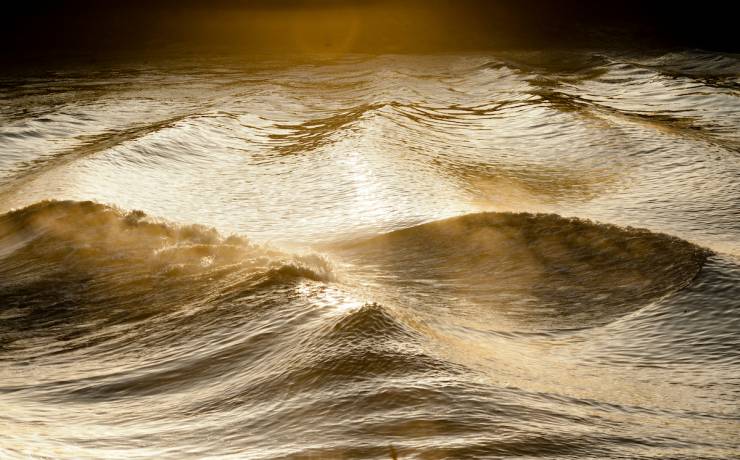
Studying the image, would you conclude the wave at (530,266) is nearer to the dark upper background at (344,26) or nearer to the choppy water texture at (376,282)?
the choppy water texture at (376,282)

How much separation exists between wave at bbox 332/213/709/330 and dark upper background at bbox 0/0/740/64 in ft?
15.7

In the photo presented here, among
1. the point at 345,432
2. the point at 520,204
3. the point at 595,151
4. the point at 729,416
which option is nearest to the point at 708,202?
the point at 520,204

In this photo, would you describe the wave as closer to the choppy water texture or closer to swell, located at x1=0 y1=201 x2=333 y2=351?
the choppy water texture

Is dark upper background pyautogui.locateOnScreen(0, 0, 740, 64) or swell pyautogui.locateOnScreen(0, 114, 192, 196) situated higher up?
dark upper background pyautogui.locateOnScreen(0, 0, 740, 64)

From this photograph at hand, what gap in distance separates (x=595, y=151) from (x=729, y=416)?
7.34 feet

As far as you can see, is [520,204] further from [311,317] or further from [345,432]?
[345,432]

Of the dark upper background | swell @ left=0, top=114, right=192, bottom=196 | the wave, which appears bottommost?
the wave

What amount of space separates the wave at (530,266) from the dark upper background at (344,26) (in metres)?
4.78

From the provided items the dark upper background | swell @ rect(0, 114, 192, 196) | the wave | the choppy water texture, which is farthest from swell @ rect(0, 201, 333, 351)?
the dark upper background

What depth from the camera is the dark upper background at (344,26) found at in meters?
7.45

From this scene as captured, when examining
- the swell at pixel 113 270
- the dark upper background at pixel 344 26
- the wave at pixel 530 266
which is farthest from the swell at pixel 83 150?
the dark upper background at pixel 344 26

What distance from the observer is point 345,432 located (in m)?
1.53

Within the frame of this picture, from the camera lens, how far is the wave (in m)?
2.26

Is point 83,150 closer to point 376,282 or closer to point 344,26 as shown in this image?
point 376,282
